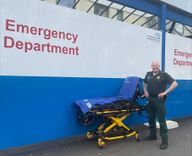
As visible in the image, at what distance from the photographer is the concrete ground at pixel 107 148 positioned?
5.79 m

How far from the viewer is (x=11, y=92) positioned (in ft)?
18.0

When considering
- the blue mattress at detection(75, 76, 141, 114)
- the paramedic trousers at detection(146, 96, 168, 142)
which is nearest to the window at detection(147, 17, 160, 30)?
the blue mattress at detection(75, 76, 141, 114)

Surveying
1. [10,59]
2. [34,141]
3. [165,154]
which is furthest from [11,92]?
[165,154]

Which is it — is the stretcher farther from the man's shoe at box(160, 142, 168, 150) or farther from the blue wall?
the man's shoe at box(160, 142, 168, 150)

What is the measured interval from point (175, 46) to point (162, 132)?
11.3 ft

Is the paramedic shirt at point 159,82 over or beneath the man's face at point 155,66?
beneath

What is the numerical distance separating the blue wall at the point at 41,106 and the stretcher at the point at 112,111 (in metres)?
0.27

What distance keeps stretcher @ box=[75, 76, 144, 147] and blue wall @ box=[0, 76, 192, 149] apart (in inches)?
10.7

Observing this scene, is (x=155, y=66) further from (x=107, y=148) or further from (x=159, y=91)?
(x=107, y=148)

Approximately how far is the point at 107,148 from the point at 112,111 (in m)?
0.71

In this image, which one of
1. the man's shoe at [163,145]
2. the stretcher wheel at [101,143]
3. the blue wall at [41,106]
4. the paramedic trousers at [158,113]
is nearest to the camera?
the blue wall at [41,106]

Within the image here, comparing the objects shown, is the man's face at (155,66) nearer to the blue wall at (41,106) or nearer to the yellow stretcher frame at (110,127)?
the yellow stretcher frame at (110,127)

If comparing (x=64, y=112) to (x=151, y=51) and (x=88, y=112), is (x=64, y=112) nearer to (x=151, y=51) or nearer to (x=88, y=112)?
(x=88, y=112)

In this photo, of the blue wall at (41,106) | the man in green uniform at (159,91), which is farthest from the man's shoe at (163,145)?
the blue wall at (41,106)
